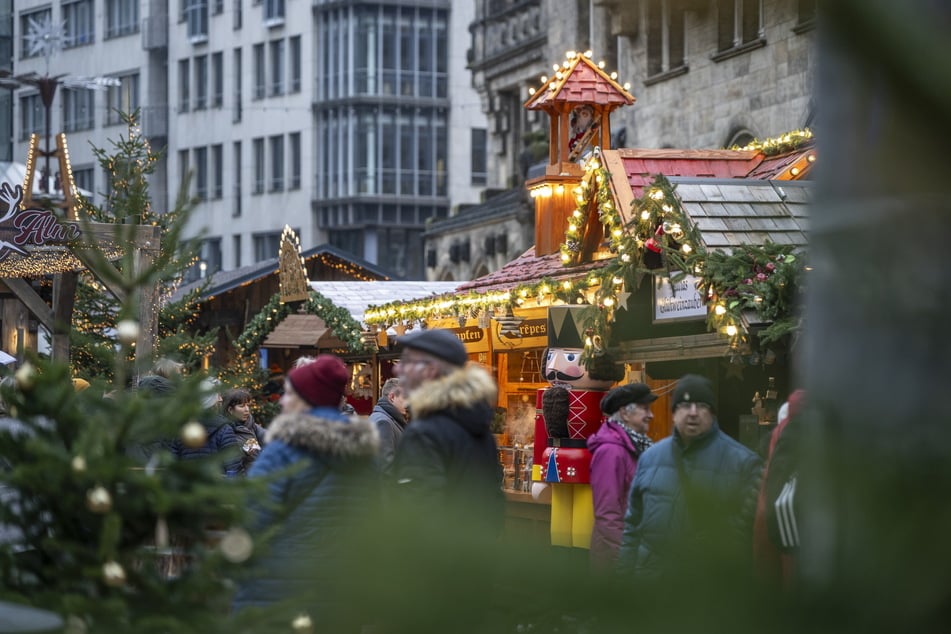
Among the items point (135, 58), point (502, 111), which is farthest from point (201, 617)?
point (135, 58)

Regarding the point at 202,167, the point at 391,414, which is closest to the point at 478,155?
the point at 202,167

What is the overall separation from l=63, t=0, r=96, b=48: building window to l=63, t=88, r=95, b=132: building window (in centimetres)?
223

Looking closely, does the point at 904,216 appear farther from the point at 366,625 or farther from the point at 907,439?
the point at 366,625

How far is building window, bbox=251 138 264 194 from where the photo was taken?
6244cm

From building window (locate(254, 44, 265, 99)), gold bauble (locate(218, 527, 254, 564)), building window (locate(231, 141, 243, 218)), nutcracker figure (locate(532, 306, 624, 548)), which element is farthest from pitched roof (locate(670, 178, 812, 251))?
building window (locate(231, 141, 243, 218))

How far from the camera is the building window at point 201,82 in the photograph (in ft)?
210

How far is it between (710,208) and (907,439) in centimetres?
1011

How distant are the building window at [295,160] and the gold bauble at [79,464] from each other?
57.7m

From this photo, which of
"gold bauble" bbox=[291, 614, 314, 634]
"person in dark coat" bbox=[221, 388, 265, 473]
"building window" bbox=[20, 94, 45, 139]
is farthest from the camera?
A: "building window" bbox=[20, 94, 45, 139]

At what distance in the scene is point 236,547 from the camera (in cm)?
356

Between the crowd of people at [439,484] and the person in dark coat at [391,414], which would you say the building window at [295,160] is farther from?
the person in dark coat at [391,414]

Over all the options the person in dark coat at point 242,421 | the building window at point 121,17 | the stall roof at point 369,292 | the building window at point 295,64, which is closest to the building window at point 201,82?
the building window at point 121,17

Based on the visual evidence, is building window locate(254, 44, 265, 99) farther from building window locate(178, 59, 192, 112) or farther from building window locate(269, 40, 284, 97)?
building window locate(178, 59, 192, 112)

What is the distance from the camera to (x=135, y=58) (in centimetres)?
6575
